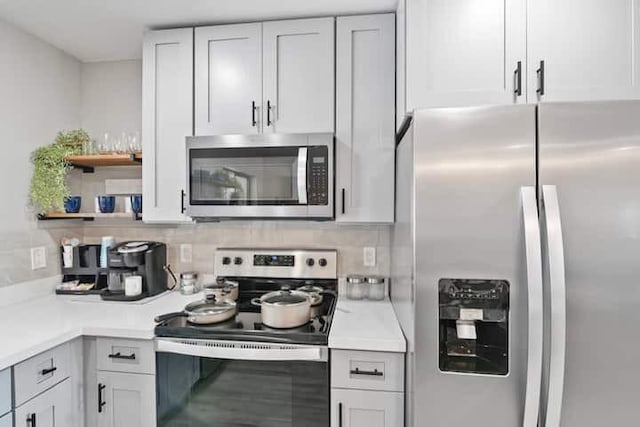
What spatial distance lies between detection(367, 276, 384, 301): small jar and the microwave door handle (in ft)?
2.12

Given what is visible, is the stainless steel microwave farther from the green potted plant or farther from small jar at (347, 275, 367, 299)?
the green potted plant

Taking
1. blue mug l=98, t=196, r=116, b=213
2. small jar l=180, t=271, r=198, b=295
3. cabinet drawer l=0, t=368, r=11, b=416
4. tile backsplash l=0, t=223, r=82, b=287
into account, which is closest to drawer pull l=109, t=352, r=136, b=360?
cabinet drawer l=0, t=368, r=11, b=416

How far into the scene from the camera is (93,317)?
5.39ft

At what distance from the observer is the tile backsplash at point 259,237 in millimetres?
2047

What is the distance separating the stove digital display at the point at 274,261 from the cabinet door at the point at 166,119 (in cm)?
48

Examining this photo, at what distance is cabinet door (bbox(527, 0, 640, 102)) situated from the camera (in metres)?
1.27

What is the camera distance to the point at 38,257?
197 cm

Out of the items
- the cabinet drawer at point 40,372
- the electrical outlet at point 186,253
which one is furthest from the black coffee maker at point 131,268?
the cabinet drawer at point 40,372

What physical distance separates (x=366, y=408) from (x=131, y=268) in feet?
4.84

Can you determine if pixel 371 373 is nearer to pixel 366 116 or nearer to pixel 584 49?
pixel 366 116

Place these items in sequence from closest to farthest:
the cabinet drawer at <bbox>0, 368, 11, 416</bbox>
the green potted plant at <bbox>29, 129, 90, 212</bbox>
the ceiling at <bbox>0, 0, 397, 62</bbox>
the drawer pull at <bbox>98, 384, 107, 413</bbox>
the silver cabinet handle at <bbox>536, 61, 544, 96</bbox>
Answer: the cabinet drawer at <bbox>0, 368, 11, 416</bbox>
the silver cabinet handle at <bbox>536, 61, 544, 96</bbox>
the drawer pull at <bbox>98, 384, 107, 413</bbox>
the ceiling at <bbox>0, 0, 397, 62</bbox>
the green potted plant at <bbox>29, 129, 90, 212</bbox>

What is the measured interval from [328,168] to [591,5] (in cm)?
117

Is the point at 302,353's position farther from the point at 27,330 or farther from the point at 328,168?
the point at 27,330

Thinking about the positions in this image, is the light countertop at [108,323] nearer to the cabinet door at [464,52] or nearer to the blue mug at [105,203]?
the blue mug at [105,203]
